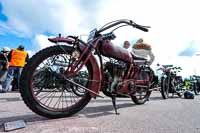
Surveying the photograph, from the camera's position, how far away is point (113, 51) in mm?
4090

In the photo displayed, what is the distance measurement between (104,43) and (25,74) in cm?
134

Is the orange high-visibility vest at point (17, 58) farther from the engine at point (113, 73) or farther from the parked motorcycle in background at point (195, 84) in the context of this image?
the parked motorcycle in background at point (195, 84)

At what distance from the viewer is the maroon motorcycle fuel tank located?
3.97 metres

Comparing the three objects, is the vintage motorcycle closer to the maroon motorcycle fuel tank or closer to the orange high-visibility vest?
the maroon motorcycle fuel tank

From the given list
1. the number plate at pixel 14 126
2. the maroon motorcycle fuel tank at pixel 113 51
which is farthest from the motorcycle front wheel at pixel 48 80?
the maroon motorcycle fuel tank at pixel 113 51

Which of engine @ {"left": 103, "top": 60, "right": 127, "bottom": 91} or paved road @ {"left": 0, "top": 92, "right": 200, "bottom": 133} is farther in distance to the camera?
engine @ {"left": 103, "top": 60, "right": 127, "bottom": 91}

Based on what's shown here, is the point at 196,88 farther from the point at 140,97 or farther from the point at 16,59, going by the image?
the point at 16,59

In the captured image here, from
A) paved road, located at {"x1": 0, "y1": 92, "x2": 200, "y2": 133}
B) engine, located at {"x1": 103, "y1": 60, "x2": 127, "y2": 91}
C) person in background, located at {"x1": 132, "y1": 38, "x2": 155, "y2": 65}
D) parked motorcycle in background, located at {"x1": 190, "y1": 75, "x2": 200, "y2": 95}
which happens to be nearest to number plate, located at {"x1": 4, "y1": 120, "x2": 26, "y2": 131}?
paved road, located at {"x1": 0, "y1": 92, "x2": 200, "y2": 133}

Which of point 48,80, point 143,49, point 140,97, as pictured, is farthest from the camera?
point 143,49

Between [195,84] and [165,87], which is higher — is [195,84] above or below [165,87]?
above

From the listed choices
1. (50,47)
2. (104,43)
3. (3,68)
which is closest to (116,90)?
(104,43)

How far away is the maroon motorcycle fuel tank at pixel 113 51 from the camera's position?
3966 mm

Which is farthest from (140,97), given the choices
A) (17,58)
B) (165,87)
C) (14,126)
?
(17,58)

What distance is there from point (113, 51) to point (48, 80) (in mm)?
1158
